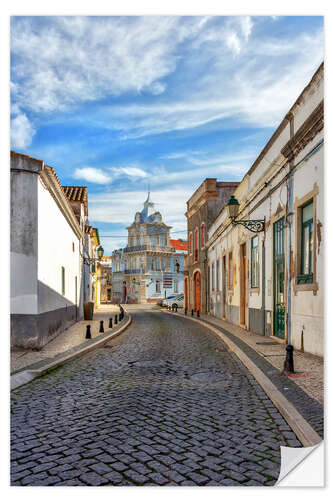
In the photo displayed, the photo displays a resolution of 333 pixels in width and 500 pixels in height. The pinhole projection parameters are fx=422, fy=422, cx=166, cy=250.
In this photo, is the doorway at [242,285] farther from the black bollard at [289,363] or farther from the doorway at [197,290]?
the doorway at [197,290]

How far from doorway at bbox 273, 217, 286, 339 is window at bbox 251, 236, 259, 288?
2.18 metres

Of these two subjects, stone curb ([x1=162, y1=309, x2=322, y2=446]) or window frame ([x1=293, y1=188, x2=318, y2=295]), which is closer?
stone curb ([x1=162, y1=309, x2=322, y2=446])

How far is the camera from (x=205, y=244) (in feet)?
89.9

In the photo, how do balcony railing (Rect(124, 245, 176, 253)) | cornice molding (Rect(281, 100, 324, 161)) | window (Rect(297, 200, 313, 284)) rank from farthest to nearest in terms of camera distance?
balcony railing (Rect(124, 245, 176, 253)), window (Rect(297, 200, 313, 284)), cornice molding (Rect(281, 100, 324, 161))

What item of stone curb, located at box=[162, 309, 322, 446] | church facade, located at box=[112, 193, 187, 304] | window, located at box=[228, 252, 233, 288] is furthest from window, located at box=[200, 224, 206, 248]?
stone curb, located at box=[162, 309, 322, 446]

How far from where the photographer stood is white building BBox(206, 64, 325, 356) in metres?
7.55

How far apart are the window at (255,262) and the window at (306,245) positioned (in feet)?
15.6

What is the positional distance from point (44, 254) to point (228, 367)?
500 centimetres

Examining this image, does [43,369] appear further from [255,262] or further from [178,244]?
[178,244]

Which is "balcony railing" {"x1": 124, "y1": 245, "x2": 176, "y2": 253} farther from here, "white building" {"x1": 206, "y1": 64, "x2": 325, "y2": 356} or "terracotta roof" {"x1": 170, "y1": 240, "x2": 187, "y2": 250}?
"white building" {"x1": 206, "y1": 64, "x2": 325, "y2": 356}

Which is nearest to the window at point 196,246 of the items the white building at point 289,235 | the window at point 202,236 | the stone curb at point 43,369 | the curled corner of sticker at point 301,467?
the window at point 202,236
